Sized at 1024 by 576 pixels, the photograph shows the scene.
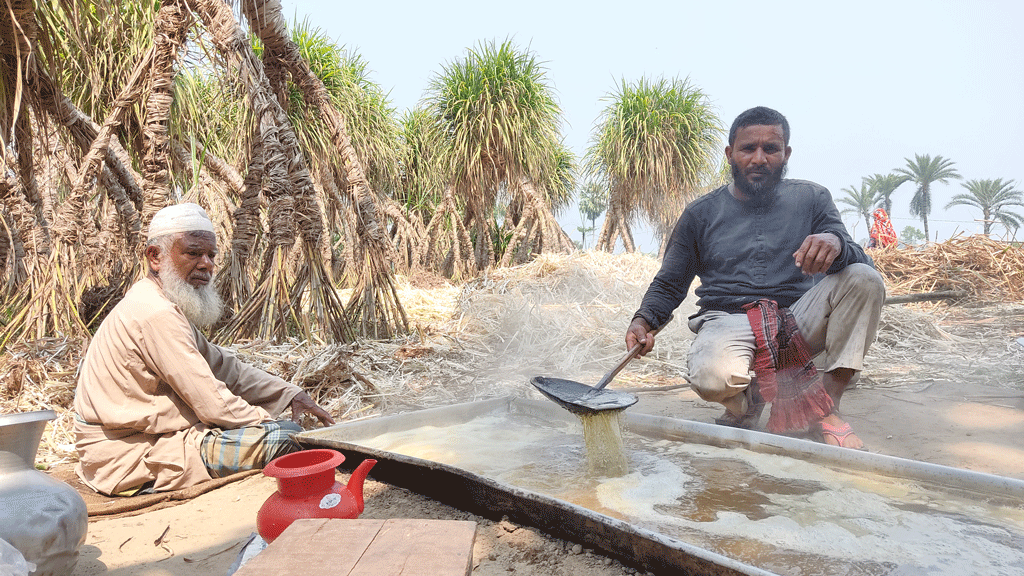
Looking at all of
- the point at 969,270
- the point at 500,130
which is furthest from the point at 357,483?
the point at 500,130

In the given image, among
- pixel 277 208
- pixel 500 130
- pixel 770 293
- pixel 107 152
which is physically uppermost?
pixel 500 130

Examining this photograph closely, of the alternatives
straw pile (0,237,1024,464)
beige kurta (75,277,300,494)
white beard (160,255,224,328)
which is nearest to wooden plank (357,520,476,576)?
beige kurta (75,277,300,494)

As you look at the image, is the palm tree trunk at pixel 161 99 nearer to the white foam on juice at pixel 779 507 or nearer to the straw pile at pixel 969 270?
the white foam on juice at pixel 779 507

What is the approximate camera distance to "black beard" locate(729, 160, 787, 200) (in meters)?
2.31

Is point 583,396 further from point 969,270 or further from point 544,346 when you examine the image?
point 969,270

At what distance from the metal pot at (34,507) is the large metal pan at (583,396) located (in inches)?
49.1

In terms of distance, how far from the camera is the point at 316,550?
0.94m

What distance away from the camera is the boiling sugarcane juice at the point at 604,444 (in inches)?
69.3

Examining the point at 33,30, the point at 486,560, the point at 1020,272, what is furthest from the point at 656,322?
the point at 1020,272

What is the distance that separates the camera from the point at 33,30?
3283 millimetres

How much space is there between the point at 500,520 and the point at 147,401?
122 centimetres

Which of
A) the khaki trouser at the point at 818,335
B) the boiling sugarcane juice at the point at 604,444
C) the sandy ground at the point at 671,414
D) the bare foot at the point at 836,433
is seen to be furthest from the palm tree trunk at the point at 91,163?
the bare foot at the point at 836,433

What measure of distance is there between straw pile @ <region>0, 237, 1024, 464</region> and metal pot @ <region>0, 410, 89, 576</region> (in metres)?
1.30

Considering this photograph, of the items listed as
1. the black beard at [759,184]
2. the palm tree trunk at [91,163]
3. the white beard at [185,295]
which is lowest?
the white beard at [185,295]
